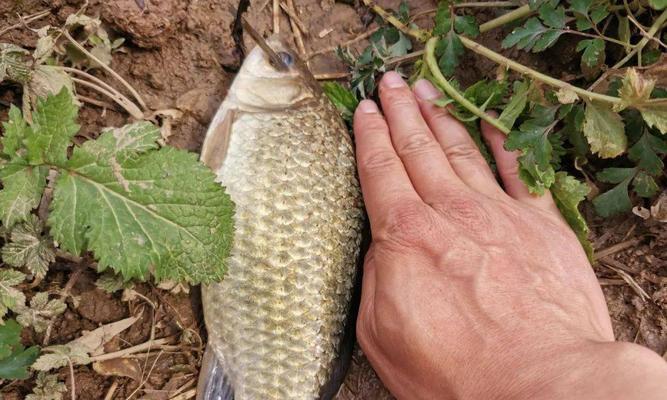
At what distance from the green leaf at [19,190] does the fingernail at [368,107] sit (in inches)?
50.2

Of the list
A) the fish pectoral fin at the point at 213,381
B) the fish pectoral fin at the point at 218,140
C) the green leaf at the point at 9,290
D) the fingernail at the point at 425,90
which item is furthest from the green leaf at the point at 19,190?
the fingernail at the point at 425,90

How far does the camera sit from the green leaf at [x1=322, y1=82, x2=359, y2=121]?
290 centimetres

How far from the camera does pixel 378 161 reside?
8.69 ft

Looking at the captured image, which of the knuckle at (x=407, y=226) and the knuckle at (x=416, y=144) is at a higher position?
the knuckle at (x=416, y=144)

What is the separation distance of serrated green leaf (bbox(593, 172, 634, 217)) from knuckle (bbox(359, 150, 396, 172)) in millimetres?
971

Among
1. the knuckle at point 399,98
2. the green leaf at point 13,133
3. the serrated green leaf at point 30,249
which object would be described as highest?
the green leaf at point 13,133

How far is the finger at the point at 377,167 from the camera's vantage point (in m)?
2.56

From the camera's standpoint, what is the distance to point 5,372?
223 centimetres

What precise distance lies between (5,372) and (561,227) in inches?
83.3

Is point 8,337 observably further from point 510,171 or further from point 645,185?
point 645,185

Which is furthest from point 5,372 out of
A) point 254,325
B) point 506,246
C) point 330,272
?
point 506,246

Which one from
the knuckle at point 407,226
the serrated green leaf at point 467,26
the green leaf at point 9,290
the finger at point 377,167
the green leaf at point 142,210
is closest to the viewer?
the green leaf at point 142,210

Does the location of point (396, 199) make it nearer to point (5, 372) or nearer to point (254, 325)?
point (254, 325)

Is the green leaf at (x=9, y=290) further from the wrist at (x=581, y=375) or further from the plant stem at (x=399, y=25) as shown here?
the plant stem at (x=399, y=25)
